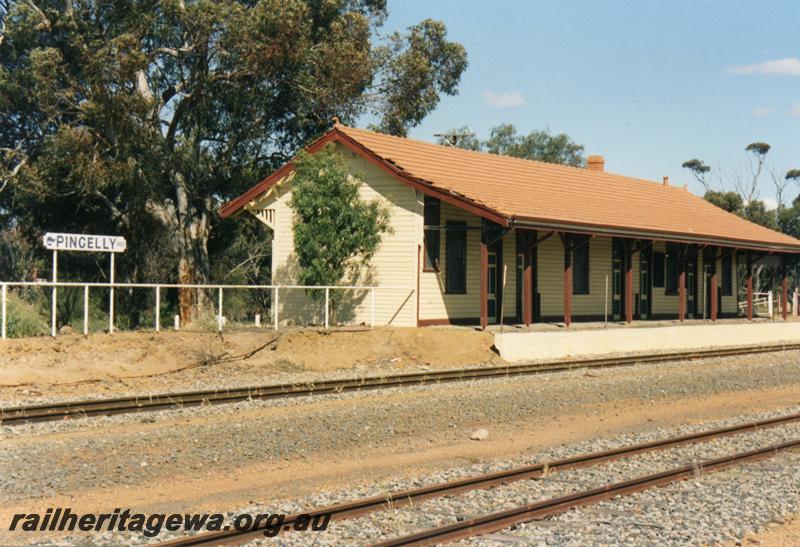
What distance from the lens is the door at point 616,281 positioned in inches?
1181

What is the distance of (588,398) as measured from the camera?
15.3m

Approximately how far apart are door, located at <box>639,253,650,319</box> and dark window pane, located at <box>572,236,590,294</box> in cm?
319

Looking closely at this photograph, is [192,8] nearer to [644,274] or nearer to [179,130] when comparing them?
[179,130]

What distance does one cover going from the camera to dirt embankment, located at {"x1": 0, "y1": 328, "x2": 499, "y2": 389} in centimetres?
1541

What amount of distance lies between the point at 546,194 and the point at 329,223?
825cm

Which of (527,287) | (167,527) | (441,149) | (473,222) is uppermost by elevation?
(441,149)

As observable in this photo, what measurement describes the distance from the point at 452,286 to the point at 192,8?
12.4 meters

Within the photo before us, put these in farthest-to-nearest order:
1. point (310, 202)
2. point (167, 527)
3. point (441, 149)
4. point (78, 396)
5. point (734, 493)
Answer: point (441, 149) < point (310, 202) < point (78, 396) < point (734, 493) < point (167, 527)

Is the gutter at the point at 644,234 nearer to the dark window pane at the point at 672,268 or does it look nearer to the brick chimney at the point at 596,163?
the dark window pane at the point at 672,268

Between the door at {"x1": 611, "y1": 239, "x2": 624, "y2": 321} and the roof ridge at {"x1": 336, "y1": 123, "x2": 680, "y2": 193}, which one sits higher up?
the roof ridge at {"x1": 336, "y1": 123, "x2": 680, "y2": 193}

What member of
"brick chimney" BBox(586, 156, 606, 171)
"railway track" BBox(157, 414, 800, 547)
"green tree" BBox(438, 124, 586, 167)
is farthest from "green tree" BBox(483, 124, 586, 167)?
"railway track" BBox(157, 414, 800, 547)

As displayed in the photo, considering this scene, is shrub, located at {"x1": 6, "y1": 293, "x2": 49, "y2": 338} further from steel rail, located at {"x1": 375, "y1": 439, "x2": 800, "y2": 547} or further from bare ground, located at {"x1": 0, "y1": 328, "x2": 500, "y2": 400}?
steel rail, located at {"x1": 375, "y1": 439, "x2": 800, "y2": 547}

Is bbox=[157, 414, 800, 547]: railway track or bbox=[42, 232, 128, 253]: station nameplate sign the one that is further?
bbox=[42, 232, 128, 253]: station nameplate sign

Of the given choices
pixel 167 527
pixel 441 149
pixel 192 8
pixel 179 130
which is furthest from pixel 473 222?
pixel 167 527
